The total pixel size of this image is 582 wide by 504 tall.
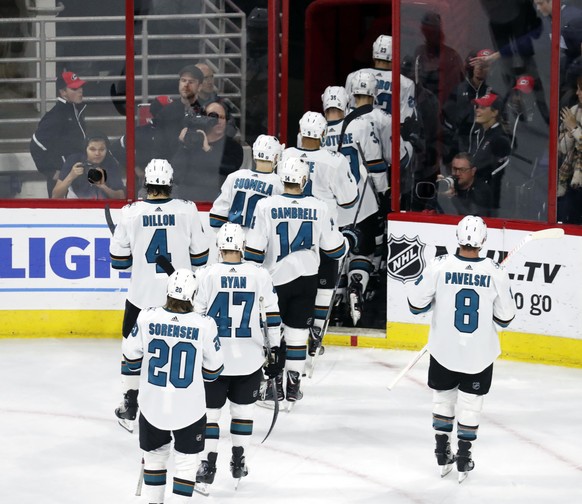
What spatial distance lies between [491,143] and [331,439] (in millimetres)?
2354

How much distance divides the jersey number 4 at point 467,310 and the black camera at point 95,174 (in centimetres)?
328

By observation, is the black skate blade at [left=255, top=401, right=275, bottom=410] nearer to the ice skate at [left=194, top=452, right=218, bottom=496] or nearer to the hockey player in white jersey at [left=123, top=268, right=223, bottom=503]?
the ice skate at [left=194, top=452, right=218, bottom=496]

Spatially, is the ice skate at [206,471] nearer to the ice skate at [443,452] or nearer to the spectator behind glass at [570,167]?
the ice skate at [443,452]

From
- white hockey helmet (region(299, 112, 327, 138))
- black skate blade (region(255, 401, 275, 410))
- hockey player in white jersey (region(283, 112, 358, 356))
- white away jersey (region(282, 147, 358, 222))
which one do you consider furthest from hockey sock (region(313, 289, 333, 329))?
white hockey helmet (region(299, 112, 327, 138))

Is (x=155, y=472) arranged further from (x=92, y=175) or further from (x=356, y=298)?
(x=92, y=175)

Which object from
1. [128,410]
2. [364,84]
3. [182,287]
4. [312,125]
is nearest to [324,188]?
[312,125]

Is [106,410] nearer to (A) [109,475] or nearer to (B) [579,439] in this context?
(A) [109,475]

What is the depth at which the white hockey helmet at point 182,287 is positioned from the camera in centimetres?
566

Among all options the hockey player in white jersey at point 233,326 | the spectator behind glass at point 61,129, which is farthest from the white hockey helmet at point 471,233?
the spectator behind glass at point 61,129

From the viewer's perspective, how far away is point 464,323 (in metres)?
6.50

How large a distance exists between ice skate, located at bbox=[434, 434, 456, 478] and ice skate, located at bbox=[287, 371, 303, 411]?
119 centimetres

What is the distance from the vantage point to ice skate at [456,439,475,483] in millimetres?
6582

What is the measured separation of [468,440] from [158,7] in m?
3.77

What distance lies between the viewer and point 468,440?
6586mm
